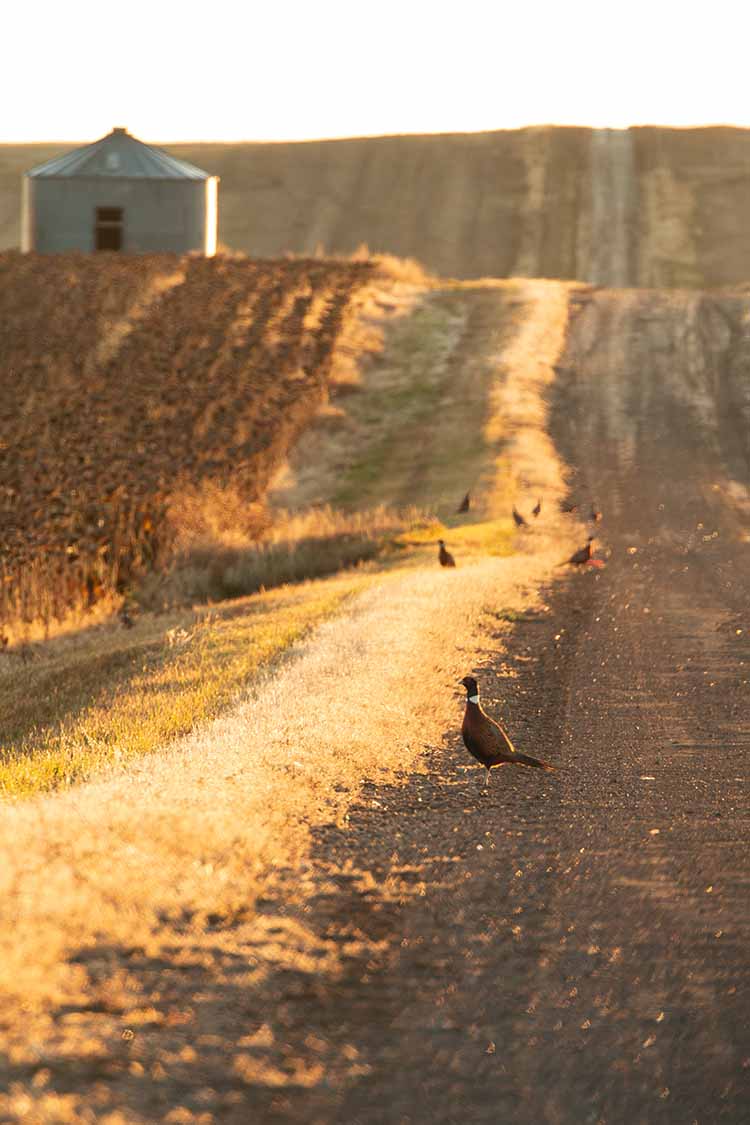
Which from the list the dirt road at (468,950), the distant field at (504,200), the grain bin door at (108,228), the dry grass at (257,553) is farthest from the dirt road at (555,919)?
the distant field at (504,200)

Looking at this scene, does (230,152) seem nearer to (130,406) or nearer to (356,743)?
(130,406)

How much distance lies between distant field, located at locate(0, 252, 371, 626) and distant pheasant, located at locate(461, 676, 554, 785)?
13837 millimetres

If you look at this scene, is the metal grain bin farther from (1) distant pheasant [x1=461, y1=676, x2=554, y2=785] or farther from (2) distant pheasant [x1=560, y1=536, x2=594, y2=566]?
(1) distant pheasant [x1=461, y1=676, x2=554, y2=785]

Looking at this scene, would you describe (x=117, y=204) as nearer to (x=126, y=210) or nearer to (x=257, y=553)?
(x=126, y=210)

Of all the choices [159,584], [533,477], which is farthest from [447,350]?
[159,584]

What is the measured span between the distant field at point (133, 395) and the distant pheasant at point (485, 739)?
45.4ft

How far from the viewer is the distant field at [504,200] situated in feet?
293

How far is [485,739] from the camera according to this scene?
33.2 feet

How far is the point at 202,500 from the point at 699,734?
17.6 metres

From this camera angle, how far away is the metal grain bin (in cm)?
6006

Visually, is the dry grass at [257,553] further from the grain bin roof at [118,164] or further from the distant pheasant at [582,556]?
the grain bin roof at [118,164]

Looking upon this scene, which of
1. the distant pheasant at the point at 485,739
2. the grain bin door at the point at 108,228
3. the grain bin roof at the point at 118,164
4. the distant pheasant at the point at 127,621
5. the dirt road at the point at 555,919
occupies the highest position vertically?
the grain bin roof at the point at 118,164

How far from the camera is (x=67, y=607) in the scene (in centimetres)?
2381

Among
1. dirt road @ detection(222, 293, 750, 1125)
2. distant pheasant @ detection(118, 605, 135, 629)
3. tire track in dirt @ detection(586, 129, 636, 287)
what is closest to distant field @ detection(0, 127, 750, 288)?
tire track in dirt @ detection(586, 129, 636, 287)
